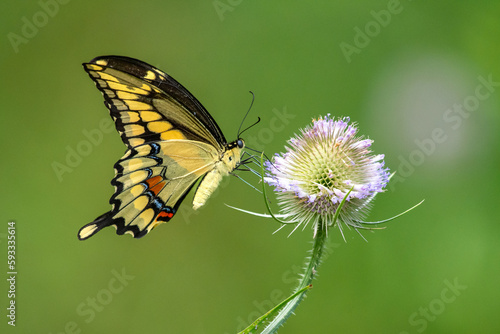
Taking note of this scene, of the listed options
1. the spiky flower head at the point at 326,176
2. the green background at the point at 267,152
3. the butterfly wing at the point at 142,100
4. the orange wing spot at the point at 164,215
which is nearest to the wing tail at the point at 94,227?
the orange wing spot at the point at 164,215

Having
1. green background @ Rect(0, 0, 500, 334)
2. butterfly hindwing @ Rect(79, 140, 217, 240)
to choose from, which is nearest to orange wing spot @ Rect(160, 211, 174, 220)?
butterfly hindwing @ Rect(79, 140, 217, 240)

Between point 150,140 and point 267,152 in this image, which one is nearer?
point 150,140

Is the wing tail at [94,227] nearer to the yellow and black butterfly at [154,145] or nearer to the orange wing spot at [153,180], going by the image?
the yellow and black butterfly at [154,145]

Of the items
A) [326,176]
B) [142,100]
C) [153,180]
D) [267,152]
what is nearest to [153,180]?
[153,180]

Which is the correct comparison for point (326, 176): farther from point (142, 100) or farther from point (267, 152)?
point (267, 152)

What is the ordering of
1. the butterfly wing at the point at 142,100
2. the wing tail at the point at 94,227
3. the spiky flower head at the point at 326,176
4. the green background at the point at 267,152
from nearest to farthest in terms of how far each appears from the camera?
the wing tail at the point at 94,227
the spiky flower head at the point at 326,176
the butterfly wing at the point at 142,100
the green background at the point at 267,152

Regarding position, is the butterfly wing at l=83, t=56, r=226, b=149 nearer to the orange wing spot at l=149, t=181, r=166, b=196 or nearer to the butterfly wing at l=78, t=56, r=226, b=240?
the butterfly wing at l=78, t=56, r=226, b=240
